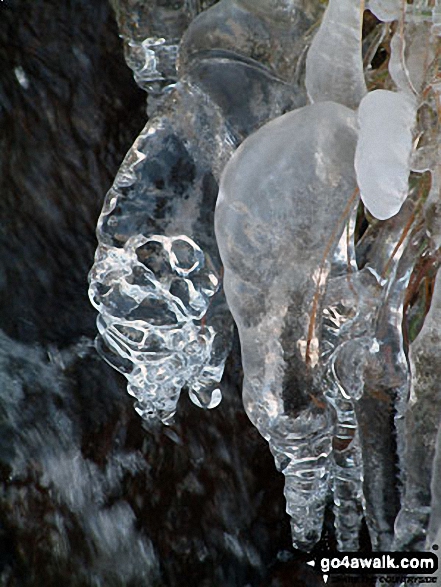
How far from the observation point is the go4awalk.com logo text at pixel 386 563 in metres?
1.54

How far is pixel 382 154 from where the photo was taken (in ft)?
4.50

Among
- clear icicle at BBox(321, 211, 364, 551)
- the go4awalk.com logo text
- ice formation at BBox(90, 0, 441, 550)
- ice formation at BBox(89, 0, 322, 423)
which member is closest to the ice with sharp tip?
ice formation at BBox(90, 0, 441, 550)

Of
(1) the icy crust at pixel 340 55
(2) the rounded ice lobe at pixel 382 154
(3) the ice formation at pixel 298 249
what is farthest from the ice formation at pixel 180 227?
(2) the rounded ice lobe at pixel 382 154

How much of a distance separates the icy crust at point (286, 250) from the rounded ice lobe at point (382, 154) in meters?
0.04

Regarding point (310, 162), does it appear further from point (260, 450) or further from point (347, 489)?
point (260, 450)

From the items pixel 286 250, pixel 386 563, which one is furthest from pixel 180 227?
pixel 386 563

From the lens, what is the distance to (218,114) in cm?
167

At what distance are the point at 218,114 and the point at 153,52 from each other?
0.35 m

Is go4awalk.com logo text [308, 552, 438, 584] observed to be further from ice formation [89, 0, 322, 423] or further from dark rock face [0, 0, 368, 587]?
dark rock face [0, 0, 368, 587]

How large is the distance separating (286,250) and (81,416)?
1.08m

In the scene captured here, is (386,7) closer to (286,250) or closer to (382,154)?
(382,154)

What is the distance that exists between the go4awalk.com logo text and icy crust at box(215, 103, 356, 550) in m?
0.23

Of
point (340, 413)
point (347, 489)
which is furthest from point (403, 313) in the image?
point (347, 489)

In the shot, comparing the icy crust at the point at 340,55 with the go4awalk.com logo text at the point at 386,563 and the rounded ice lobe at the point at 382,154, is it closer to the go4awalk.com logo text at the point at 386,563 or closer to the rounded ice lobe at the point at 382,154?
the rounded ice lobe at the point at 382,154
